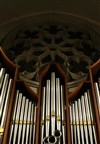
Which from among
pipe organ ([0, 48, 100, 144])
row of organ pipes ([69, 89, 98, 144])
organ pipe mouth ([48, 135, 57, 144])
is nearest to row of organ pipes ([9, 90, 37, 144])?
pipe organ ([0, 48, 100, 144])

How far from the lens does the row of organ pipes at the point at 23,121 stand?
5301 millimetres

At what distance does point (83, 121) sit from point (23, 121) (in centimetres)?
95

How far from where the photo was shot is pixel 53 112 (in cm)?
579

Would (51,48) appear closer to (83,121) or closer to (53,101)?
(53,101)

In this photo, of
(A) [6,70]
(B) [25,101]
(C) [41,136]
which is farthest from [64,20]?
(C) [41,136]

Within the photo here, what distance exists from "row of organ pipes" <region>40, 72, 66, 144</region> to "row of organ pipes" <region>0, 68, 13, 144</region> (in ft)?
1.93

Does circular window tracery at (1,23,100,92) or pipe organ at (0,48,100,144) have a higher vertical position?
circular window tracery at (1,23,100,92)

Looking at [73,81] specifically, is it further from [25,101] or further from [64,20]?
[64,20]

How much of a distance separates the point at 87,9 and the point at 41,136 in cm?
458

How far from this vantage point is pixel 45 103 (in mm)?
6066

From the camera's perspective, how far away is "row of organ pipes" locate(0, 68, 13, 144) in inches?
217

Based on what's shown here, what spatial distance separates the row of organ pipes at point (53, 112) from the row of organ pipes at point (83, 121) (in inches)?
7.1

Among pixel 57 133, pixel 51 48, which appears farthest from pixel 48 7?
pixel 57 133

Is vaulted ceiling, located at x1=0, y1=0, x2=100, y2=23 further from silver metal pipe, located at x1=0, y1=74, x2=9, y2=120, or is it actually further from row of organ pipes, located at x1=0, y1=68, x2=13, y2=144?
silver metal pipe, located at x1=0, y1=74, x2=9, y2=120
